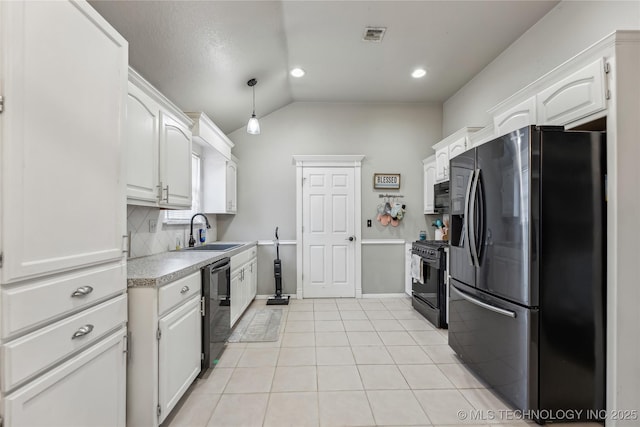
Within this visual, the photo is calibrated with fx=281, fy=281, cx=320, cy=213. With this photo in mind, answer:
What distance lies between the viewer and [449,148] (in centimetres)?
354

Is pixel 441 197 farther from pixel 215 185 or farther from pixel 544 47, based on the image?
pixel 215 185

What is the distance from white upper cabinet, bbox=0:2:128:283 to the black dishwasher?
0.84 m

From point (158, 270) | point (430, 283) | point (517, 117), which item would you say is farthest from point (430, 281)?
point (158, 270)

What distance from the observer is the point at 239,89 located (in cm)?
330

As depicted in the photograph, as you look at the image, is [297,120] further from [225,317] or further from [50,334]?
[50,334]

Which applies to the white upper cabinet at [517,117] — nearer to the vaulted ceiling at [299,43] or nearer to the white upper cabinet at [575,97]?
the white upper cabinet at [575,97]

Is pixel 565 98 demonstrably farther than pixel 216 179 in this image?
No

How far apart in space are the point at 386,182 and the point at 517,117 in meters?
2.25

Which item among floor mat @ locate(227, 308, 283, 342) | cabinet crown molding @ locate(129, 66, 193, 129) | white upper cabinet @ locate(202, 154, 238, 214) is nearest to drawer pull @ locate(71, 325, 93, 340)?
cabinet crown molding @ locate(129, 66, 193, 129)

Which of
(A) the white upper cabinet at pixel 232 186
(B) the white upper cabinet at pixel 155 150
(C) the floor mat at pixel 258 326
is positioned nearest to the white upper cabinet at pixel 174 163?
(B) the white upper cabinet at pixel 155 150

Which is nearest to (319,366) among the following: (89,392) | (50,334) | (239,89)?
(89,392)

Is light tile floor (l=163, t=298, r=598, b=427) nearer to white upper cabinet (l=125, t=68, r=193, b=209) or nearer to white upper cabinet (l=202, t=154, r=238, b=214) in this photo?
white upper cabinet (l=125, t=68, r=193, b=209)

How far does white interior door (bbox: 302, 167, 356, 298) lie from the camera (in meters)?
4.36

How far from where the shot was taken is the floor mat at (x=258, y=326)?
2879mm
